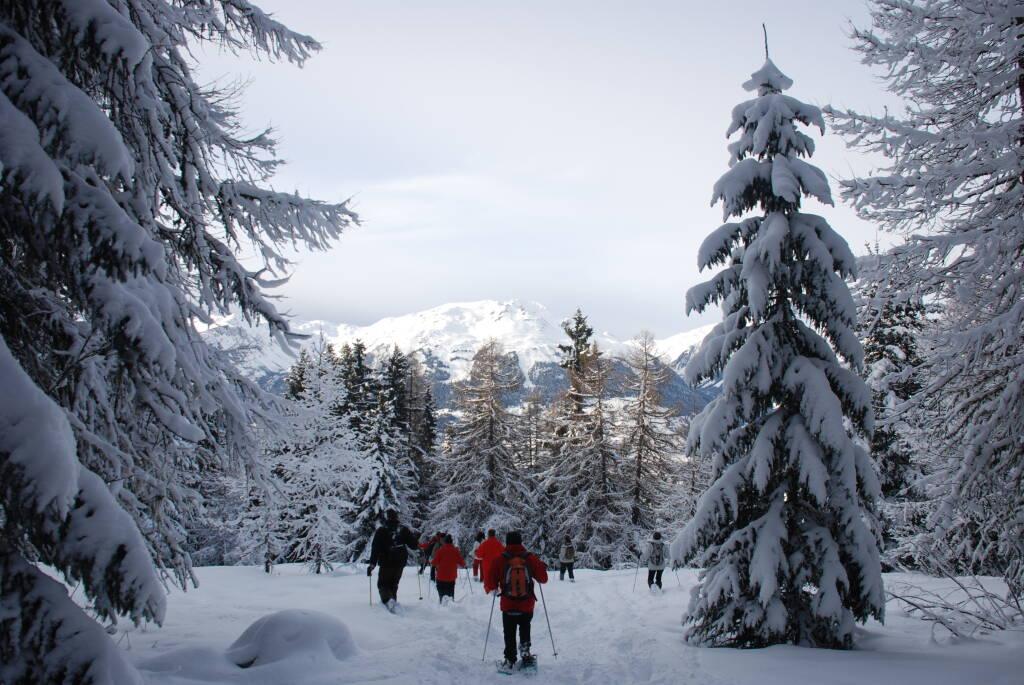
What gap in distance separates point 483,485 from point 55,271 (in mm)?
30855

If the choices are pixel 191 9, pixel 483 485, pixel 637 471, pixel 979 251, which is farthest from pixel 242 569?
pixel 979 251

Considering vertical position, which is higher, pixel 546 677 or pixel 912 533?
pixel 912 533

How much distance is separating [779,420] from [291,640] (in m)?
7.07

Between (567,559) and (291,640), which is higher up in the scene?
(291,640)

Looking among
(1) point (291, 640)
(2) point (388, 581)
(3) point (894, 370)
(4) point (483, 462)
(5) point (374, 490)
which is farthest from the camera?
(4) point (483, 462)

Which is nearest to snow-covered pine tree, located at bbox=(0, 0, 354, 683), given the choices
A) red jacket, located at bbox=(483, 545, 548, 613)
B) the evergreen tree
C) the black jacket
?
red jacket, located at bbox=(483, 545, 548, 613)

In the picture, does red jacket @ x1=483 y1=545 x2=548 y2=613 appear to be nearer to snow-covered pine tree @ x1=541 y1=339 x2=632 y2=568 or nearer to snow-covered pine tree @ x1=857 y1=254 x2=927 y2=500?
snow-covered pine tree @ x1=857 y1=254 x2=927 y2=500

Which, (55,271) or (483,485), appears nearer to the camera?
(55,271)

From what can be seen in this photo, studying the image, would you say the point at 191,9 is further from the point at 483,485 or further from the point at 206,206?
the point at 483,485

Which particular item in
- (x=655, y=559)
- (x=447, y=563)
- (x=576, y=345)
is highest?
(x=576, y=345)

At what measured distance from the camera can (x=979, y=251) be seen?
8.99 m

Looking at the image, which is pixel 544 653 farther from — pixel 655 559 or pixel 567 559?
pixel 567 559

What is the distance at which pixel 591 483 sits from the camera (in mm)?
32844

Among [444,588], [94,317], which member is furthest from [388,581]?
[94,317]
